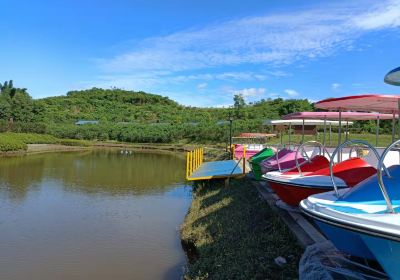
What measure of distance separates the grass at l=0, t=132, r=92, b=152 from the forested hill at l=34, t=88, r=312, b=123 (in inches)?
432

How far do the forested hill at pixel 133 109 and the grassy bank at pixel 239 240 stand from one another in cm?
3200

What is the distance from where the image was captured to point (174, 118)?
60.5 meters

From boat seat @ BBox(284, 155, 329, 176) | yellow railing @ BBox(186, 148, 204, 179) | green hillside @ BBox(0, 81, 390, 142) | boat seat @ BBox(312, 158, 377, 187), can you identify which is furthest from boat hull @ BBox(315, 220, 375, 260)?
green hillside @ BBox(0, 81, 390, 142)

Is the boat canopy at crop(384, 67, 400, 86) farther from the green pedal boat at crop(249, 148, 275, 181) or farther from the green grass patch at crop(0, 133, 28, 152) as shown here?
the green grass patch at crop(0, 133, 28, 152)

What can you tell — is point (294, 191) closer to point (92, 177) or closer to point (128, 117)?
point (92, 177)

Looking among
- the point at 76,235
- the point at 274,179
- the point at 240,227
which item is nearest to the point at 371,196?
the point at 274,179

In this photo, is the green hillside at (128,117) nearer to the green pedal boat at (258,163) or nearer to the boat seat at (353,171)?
the green pedal boat at (258,163)

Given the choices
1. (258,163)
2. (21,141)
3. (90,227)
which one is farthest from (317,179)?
(21,141)

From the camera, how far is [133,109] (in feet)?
235

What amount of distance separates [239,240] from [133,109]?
67.0 metres

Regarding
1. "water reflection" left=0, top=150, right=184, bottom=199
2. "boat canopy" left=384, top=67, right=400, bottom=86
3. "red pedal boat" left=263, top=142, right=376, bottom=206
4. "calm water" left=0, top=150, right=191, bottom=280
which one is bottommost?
"calm water" left=0, top=150, right=191, bottom=280

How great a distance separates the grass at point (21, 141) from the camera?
3203 centimetres

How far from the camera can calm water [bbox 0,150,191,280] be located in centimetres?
768

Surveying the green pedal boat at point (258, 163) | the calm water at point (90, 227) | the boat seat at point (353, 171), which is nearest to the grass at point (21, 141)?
the calm water at point (90, 227)
